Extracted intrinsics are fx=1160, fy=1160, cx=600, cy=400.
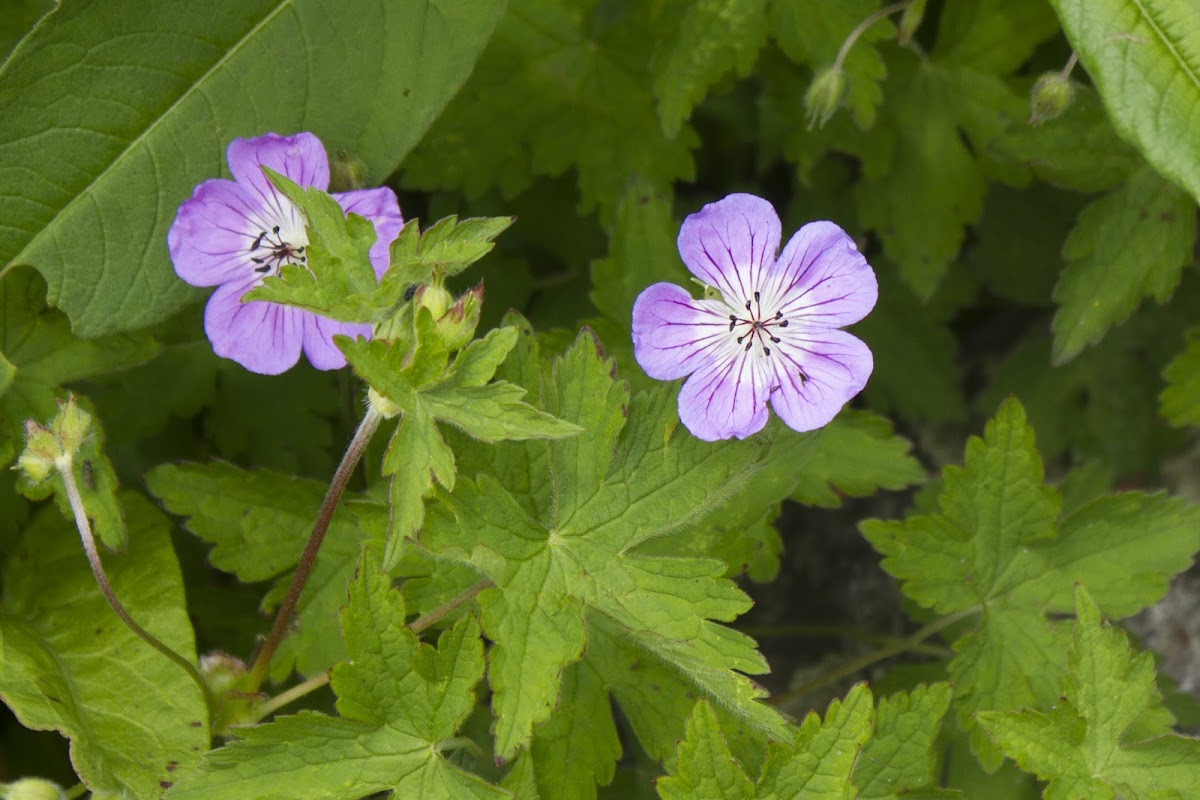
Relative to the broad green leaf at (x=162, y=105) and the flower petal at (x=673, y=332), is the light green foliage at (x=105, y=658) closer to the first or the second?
the broad green leaf at (x=162, y=105)

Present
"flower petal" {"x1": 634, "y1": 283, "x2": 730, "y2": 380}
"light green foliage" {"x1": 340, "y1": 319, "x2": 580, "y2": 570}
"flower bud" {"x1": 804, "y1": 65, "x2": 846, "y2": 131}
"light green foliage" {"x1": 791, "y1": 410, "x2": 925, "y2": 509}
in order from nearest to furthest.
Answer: "light green foliage" {"x1": 340, "y1": 319, "x2": 580, "y2": 570}, "flower petal" {"x1": 634, "y1": 283, "x2": 730, "y2": 380}, "light green foliage" {"x1": 791, "y1": 410, "x2": 925, "y2": 509}, "flower bud" {"x1": 804, "y1": 65, "x2": 846, "y2": 131}

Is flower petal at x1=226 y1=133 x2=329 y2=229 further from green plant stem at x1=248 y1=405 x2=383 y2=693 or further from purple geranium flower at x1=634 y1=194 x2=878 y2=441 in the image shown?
purple geranium flower at x1=634 y1=194 x2=878 y2=441

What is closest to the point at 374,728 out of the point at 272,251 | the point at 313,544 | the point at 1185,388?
the point at 313,544

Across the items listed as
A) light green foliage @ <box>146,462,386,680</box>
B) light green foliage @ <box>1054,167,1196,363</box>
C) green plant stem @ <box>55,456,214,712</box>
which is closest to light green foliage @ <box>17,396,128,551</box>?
green plant stem @ <box>55,456,214,712</box>

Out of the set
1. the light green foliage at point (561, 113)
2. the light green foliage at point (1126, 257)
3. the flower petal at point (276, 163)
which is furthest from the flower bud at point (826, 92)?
the flower petal at point (276, 163)

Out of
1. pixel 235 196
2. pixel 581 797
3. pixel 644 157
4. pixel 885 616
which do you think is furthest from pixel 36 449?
pixel 885 616

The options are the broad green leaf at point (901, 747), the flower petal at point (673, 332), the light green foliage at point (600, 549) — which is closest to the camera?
the light green foliage at point (600, 549)

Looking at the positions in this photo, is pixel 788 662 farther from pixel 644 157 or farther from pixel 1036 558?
pixel 644 157
